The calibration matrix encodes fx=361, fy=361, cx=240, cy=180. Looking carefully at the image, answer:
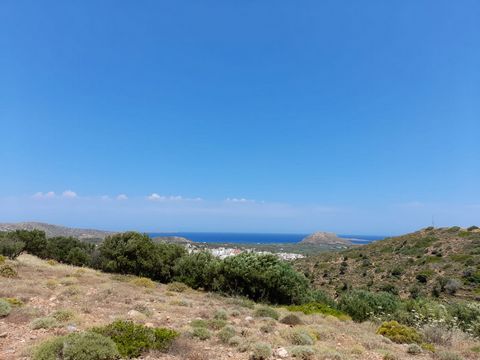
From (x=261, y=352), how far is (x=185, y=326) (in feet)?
9.77

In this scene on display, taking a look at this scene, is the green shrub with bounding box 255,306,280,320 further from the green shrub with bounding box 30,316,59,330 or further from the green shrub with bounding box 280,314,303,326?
the green shrub with bounding box 30,316,59,330

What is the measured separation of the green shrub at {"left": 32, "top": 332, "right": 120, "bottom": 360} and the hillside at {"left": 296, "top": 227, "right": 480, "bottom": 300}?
94.7 ft

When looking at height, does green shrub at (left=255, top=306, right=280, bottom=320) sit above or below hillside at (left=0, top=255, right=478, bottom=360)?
below

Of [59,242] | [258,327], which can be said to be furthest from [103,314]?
[59,242]

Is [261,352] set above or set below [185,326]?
above

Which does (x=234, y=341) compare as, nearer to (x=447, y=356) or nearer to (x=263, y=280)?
(x=447, y=356)

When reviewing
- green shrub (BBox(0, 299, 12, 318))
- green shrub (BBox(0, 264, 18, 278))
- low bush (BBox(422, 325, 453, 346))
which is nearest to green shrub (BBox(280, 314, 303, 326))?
low bush (BBox(422, 325, 453, 346))

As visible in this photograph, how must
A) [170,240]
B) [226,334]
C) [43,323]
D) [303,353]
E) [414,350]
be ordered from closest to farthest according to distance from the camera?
[303,353] → [43,323] → [226,334] → [414,350] → [170,240]

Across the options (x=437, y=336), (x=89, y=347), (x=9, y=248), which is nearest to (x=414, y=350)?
(x=437, y=336)

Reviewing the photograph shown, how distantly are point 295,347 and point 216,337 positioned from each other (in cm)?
199

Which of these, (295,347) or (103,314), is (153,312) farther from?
(295,347)

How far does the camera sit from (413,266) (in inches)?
1499

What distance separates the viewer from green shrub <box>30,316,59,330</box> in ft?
27.5

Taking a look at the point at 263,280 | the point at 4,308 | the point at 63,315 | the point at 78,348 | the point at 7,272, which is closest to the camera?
the point at 78,348
